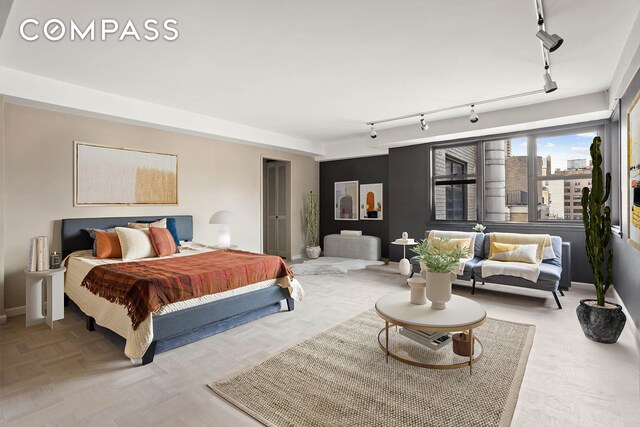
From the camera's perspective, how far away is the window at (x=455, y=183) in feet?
19.9

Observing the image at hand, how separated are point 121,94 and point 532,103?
5690 mm

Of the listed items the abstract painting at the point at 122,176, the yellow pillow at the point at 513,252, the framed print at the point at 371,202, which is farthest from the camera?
the framed print at the point at 371,202

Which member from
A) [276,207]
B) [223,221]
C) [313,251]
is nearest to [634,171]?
[223,221]

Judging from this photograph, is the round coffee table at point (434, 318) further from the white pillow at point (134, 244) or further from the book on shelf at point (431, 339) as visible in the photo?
the white pillow at point (134, 244)

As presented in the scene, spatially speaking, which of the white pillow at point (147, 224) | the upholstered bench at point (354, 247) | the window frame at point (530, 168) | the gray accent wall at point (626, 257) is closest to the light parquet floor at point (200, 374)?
the gray accent wall at point (626, 257)

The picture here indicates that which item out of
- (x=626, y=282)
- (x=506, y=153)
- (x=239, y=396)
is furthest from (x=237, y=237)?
(x=626, y=282)

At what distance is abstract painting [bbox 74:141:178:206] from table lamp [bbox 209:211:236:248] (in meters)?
0.69

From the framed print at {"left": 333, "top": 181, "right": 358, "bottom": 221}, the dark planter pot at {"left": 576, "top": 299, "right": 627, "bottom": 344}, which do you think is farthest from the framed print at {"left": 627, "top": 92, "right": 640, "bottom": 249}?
the framed print at {"left": 333, "top": 181, "right": 358, "bottom": 221}

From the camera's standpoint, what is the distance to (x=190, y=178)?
561 cm

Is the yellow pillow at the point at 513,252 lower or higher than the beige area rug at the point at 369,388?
higher

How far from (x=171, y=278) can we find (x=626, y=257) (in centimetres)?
455

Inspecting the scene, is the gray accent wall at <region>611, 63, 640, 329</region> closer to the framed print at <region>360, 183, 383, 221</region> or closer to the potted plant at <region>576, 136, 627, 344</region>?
the potted plant at <region>576, 136, 627, 344</region>

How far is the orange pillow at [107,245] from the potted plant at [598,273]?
5120mm

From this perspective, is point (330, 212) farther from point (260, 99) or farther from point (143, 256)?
point (143, 256)
